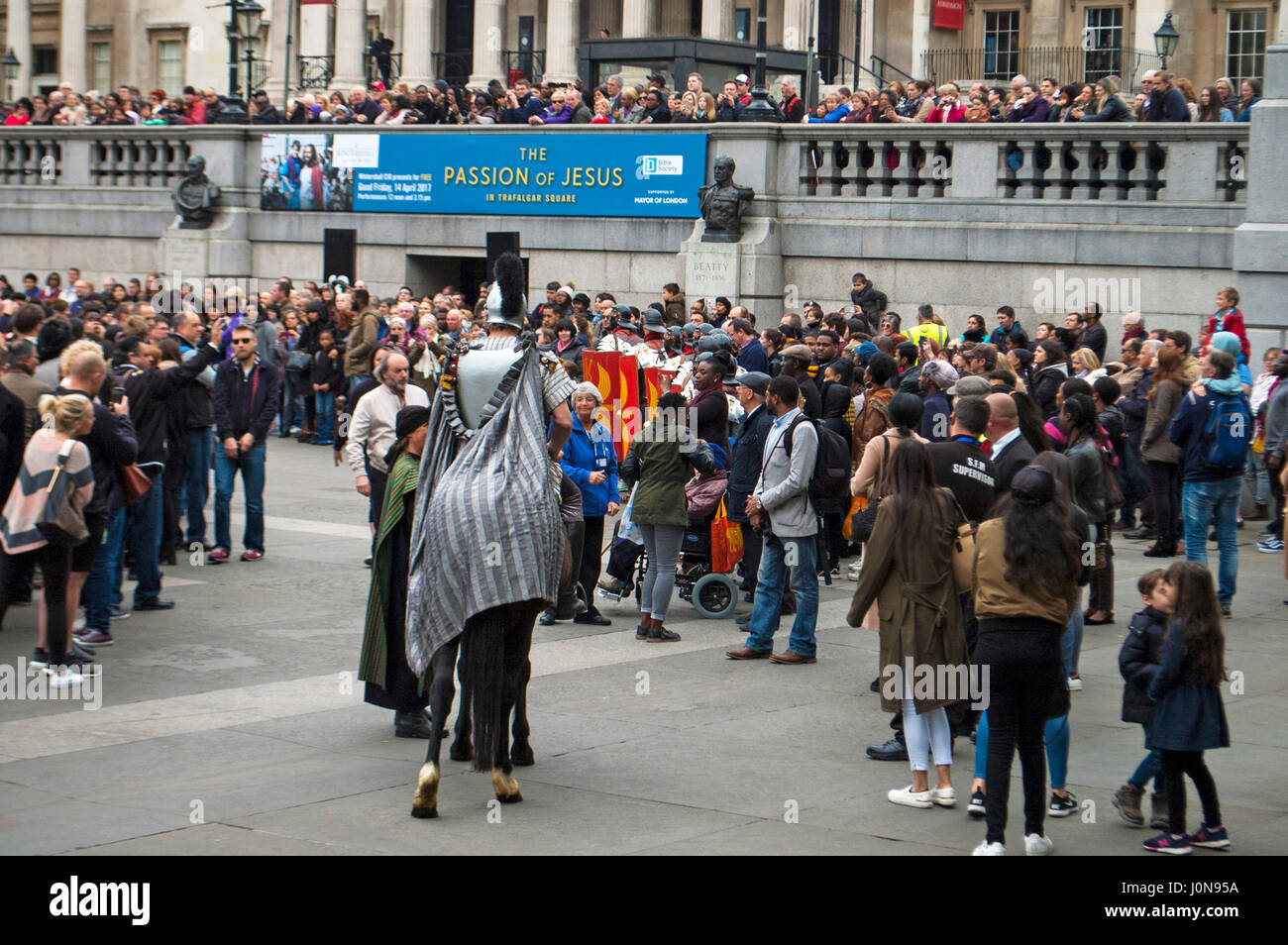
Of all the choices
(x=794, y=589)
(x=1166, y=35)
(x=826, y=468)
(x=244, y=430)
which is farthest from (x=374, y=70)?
(x=794, y=589)

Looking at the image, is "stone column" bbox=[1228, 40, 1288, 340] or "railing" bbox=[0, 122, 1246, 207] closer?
"stone column" bbox=[1228, 40, 1288, 340]

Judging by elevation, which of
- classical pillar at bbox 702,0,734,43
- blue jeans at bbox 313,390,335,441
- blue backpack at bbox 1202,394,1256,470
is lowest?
blue jeans at bbox 313,390,335,441

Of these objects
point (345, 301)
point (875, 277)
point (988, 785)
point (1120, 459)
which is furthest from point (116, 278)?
point (988, 785)

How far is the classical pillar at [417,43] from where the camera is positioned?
45.0 m

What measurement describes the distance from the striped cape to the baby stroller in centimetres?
388

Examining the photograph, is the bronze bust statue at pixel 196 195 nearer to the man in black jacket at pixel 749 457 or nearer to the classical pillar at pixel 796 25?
the classical pillar at pixel 796 25

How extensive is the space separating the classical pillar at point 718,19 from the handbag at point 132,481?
105 feet

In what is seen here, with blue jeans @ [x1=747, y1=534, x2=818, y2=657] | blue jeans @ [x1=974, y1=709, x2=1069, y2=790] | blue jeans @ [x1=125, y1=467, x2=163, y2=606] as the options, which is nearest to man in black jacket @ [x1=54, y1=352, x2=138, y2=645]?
blue jeans @ [x1=125, y1=467, x2=163, y2=606]

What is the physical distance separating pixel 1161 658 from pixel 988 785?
89cm

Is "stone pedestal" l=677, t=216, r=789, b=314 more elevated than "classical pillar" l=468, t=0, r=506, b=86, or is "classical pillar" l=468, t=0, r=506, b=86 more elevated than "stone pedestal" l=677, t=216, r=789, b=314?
"classical pillar" l=468, t=0, r=506, b=86

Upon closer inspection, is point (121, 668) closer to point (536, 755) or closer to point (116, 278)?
point (536, 755)

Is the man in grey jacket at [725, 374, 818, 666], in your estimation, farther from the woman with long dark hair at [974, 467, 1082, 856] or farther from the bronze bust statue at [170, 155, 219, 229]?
the bronze bust statue at [170, 155, 219, 229]

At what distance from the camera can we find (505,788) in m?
7.72

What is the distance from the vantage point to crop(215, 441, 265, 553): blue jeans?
47.1 feet
